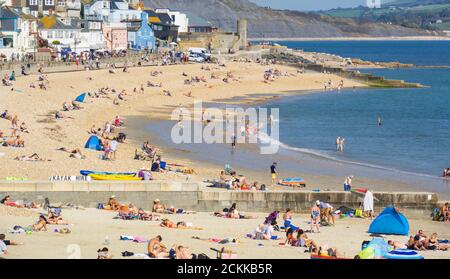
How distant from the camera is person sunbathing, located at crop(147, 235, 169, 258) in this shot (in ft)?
60.1

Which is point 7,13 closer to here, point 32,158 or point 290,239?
point 32,158

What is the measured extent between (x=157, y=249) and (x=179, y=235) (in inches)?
117

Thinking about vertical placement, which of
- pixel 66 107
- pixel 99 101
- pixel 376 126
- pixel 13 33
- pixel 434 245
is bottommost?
pixel 376 126

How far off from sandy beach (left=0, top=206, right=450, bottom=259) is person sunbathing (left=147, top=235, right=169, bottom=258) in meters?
0.60

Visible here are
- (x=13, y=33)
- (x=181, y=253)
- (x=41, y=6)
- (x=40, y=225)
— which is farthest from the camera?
(x=41, y=6)

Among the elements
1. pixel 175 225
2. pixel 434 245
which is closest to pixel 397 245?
pixel 434 245

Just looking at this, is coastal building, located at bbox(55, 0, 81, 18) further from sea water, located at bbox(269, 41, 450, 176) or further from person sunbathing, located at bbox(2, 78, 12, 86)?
person sunbathing, located at bbox(2, 78, 12, 86)

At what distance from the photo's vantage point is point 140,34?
102438mm

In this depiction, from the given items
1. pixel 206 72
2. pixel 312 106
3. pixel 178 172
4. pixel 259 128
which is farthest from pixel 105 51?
pixel 178 172

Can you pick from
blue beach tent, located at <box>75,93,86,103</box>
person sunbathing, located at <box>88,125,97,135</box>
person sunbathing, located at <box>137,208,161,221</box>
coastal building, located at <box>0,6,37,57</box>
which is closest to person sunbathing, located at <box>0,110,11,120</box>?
person sunbathing, located at <box>88,125,97,135</box>

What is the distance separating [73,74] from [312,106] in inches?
612

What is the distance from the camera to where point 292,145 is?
42281 millimetres

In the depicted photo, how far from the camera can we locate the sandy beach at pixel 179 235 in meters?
19.0

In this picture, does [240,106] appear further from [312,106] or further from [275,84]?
[275,84]
